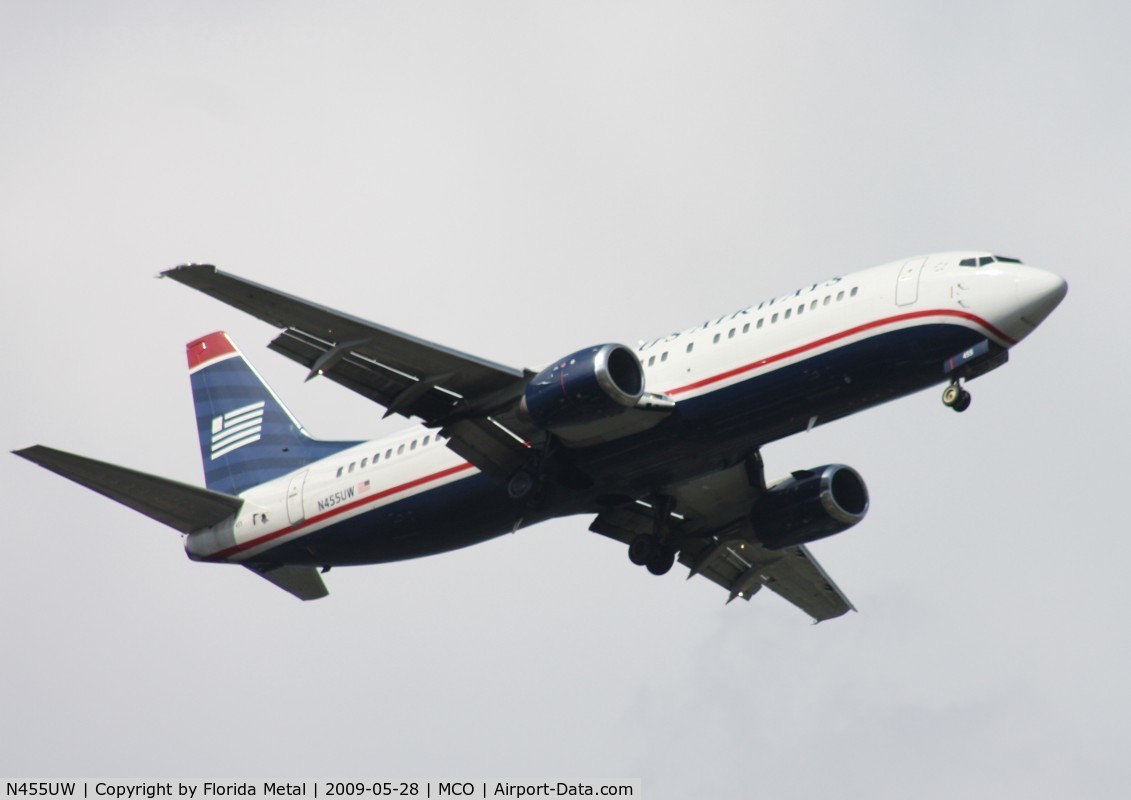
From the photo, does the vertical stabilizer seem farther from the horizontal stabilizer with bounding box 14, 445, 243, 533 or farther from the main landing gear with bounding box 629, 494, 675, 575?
the main landing gear with bounding box 629, 494, 675, 575

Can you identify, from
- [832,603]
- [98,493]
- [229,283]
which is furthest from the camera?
[832,603]

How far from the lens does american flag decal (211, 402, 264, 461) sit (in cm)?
4878

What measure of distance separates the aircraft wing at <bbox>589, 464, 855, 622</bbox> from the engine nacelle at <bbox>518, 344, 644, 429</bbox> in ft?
19.4

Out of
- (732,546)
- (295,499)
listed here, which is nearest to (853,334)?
(732,546)

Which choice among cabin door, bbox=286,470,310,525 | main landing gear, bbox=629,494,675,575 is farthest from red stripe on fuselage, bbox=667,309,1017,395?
cabin door, bbox=286,470,310,525

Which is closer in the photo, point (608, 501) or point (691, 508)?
point (608, 501)

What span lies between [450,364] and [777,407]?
704cm

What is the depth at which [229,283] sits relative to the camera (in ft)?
117

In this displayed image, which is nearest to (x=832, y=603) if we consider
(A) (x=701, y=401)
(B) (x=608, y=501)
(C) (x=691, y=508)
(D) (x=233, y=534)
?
(C) (x=691, y=508)

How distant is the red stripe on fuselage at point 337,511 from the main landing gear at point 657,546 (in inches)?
213

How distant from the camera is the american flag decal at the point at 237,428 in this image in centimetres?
4878

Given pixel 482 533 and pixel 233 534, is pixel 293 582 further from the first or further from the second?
pixel 482 533

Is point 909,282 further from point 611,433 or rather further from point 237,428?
point 237,428

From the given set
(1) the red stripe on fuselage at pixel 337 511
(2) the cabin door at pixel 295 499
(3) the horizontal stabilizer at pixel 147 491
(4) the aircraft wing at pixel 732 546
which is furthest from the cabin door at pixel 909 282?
(3) the horizontal stabilizer at pixel 147 491
